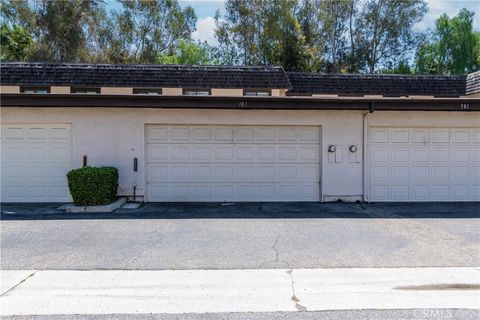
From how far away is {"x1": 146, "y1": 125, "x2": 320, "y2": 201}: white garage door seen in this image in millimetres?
12844

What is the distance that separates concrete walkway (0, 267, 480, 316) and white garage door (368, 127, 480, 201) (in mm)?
6881

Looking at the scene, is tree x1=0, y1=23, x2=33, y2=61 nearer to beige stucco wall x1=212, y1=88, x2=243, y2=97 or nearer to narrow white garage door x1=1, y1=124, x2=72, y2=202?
beige stucco wall x1=212, y1=88, x2=243, y2=97

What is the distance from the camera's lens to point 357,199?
12961 millimetres

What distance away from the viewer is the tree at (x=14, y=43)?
28609 mm

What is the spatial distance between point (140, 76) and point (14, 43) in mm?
15351

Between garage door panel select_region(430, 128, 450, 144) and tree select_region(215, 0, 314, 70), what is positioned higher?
tree select_region(215, 0, 314, 70)

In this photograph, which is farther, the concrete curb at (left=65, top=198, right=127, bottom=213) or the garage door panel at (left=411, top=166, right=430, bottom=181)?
the garage door panel at (left=411, top=166, right=430, bottom=181)

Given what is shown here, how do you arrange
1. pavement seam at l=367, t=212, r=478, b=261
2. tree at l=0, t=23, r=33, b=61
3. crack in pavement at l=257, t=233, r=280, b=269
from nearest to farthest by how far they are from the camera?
crack in pavement at l=257, t=233, r=280, b=269 → pavement seam at l=367, t=212, r=478, b=261 → tree at l=0, t=23, r=33, b=61

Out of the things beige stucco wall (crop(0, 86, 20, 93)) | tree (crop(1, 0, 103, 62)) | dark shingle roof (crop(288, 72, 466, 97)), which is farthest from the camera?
tree (crop(1, 0, 103, 62))

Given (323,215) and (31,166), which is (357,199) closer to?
(323,215)

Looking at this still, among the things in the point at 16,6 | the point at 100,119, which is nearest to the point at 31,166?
the point at 100,119

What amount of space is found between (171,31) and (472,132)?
98.5 ft

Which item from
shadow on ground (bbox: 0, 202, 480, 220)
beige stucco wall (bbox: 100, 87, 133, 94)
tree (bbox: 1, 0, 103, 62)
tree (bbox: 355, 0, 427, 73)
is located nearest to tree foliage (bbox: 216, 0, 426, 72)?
tree (bbox: 355, 0, 427, 73)

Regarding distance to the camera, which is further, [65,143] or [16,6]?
[16,6]
